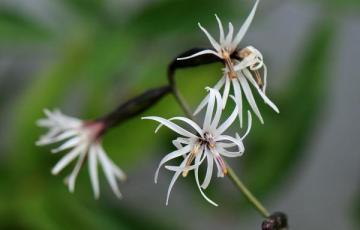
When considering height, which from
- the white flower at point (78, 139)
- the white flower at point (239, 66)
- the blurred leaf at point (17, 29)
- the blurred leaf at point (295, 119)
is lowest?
the blurred leaf at point (295, 119)

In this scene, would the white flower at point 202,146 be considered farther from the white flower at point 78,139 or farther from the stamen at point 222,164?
the white flower at point 78,139

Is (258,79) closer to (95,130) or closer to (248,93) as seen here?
(248,93)

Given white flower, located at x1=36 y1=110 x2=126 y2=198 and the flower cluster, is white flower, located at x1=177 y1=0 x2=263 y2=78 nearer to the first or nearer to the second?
the flower cluster

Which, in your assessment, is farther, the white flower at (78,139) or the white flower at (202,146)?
the white flower at (78,139)

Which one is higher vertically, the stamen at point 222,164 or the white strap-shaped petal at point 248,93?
the white strap-shaped petal at point 248,93

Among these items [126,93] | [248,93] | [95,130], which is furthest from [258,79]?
[126,93]

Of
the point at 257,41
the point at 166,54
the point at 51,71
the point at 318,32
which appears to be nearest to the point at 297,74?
the point at 318,32

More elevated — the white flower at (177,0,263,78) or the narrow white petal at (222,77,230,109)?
the white flower at (177,0,263,78)

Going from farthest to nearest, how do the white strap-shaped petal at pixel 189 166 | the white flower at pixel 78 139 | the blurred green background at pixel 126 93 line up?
the blurred green background at pixel 126 93, the white flower at pixel 78 139, the white strap-shaped petal at pixel 189 166

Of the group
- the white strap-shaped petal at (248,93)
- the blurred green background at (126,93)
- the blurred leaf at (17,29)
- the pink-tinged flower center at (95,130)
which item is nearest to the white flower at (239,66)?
the white strap-shaped petal at (248,93)

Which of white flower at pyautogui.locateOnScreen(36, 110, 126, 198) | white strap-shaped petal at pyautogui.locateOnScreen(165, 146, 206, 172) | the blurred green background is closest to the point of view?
white strap-shaped petal at pyautogui.locateOnScreen(165, 146, 206, 172)

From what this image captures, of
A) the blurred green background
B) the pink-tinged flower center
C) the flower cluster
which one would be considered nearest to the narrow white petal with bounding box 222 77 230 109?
the flower cluster

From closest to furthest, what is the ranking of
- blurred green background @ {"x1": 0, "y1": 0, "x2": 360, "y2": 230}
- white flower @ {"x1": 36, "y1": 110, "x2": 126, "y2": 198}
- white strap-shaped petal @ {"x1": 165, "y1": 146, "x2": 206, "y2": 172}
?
white strap-shaped petal @ {"x1": 165, "y1": 146, "x2": 206, "y2": 172} < white flower @ {"x1": 36, "y1": 110, "x2": 126, "y2": 198} < blurred green background @ {"x1": 0, "y1": 0, "x2": 360, "y2": 230}
